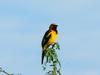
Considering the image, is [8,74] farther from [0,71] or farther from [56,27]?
[56,27]

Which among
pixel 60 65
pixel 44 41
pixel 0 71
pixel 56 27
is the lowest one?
pixel 0 71

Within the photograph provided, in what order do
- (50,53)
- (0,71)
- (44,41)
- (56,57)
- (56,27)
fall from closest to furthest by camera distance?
1. (0,71)
2. (56,57)
3. (50,53)
4. (44,41)
5. (56,27)

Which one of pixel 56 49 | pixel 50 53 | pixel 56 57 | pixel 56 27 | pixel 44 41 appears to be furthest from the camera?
pixel 56 27

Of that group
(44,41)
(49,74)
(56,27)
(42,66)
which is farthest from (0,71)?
(56,27)

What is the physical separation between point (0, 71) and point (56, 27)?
425 inches

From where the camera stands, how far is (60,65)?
6938mm

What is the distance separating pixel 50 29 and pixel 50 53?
30.3 feet

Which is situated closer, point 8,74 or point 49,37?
point 8,74

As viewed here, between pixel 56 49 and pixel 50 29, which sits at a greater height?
pixel 50 29

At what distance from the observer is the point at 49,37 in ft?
53.9

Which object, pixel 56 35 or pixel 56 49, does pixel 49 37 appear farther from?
pixel 56 49

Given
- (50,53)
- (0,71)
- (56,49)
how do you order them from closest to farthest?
(0,71) → (50,53) → (56,49)

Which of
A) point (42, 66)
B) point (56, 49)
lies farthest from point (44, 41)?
point (42, 66)

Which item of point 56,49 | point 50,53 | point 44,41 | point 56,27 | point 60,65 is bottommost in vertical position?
point 60,65
